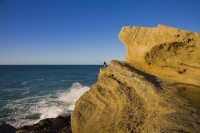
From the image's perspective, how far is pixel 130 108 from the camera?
5.83 metres

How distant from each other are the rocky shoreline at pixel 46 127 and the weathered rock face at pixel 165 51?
4.54 m

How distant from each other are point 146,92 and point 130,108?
76cm

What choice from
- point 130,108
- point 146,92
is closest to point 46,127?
point 130,108

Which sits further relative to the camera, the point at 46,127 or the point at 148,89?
the point at 46,127

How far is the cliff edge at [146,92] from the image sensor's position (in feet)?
16.3

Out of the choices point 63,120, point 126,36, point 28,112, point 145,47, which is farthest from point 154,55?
point 28,112

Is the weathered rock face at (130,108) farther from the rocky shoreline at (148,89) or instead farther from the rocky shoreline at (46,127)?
the rocky shoreline at (46,127)

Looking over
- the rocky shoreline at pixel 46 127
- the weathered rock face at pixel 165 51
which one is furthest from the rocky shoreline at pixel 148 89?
the rocky shoreline at pixel 46 127

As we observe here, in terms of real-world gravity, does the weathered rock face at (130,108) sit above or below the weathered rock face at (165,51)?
below

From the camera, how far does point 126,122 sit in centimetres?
552

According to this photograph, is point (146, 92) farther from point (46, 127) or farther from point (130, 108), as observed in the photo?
point (46, 127)

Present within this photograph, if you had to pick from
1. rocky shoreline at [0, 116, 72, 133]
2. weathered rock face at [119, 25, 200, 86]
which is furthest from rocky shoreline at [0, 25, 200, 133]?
rocky shoreline at [0, 116, 72, 133]

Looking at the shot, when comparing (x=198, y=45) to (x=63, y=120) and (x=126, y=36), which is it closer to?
(x=126, y=36)

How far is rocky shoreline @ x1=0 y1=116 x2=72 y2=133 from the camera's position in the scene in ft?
26.9
